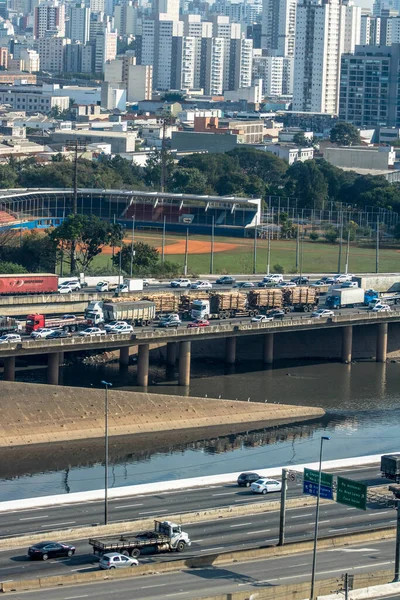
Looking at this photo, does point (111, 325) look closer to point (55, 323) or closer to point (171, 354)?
point (55, 323)

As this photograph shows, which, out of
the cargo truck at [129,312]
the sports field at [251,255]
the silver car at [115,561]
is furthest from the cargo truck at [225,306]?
the silver car at [115,561]

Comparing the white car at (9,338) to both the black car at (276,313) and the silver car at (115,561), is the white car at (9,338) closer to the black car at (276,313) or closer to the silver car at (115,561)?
the black car at (276,313)

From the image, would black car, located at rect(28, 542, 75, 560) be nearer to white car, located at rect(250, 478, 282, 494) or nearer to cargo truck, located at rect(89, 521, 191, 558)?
cargo truck, located at rect(89, 521, 191, 558)

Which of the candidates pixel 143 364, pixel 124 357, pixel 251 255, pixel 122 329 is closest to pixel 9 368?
pixel 122 329

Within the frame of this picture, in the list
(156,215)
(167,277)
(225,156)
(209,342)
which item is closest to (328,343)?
(209,342)

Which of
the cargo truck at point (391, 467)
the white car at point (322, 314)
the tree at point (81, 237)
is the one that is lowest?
the cargo truck at point (391, 467)
